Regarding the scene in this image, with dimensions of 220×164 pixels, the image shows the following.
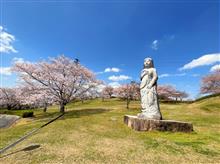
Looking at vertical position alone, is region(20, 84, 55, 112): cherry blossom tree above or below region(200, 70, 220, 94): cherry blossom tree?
below

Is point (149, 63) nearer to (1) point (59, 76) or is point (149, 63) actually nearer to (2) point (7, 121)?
(1) point (59, 76)

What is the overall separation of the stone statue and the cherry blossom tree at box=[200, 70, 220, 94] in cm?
4603

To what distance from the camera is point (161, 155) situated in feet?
18.7

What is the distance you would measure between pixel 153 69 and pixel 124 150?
265 inches

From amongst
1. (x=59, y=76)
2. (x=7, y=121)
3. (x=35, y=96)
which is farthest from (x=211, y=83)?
(x=7, y=121)

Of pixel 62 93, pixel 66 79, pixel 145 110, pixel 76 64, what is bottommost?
pixel 145 110

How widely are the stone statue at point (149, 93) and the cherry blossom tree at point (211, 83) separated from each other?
4603 cm

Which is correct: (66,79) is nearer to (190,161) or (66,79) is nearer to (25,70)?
(25,70)

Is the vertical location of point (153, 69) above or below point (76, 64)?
below

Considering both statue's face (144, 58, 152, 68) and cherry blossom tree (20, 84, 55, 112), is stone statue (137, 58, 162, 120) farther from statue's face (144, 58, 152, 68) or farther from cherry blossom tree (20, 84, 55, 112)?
cherry blossom tree (20, 84, 55, 112)

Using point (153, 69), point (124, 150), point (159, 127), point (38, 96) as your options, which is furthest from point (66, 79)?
point (124, 150)

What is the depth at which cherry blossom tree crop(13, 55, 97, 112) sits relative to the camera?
21625 millimetres

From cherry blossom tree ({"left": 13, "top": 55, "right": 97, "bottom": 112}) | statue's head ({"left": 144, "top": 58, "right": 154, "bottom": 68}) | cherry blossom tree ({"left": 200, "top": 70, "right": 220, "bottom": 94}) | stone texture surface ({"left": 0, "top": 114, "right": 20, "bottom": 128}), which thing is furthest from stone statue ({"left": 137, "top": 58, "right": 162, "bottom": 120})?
cherry blossom tree ({"left": 200, "top": 70, "right": 220, "bottom": 94})

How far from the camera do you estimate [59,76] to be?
21828 mm
